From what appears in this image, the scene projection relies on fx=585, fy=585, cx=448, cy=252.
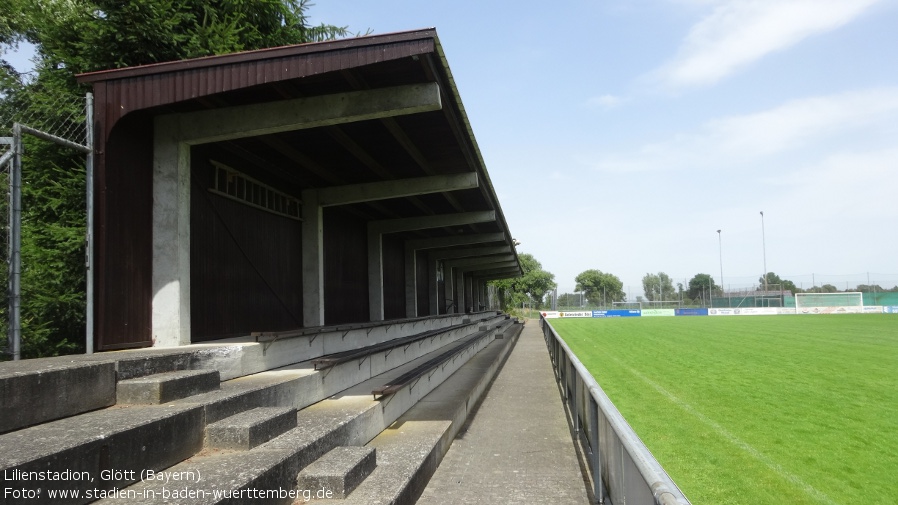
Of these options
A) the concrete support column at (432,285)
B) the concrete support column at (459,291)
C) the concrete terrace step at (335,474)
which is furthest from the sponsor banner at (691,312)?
the concrete terrace step at (335,474)

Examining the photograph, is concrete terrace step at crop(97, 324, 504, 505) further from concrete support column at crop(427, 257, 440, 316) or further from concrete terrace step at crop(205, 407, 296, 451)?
concrete support column at crop(427, 257, 440, 316)

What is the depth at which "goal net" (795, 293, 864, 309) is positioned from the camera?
199ft

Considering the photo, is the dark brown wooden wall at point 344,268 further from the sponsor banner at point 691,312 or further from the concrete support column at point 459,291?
the sponsor banner at point 691,312

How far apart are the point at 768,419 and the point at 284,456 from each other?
8295 mm

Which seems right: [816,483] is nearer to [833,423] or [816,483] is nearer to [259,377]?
[833,423]

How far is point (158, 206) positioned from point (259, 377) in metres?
2.66

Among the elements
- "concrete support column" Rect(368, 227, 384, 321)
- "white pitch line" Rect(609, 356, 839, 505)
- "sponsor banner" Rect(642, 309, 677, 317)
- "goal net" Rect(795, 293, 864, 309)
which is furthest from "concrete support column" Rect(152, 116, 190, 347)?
"goal net" Rect(795, 293, 864, 309)

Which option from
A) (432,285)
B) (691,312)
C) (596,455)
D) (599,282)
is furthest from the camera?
(599,282)

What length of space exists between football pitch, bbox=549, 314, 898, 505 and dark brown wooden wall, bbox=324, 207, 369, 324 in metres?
7.01

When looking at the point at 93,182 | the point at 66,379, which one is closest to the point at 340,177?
the point at 93,182

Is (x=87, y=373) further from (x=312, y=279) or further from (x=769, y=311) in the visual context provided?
(x=769, y=311)

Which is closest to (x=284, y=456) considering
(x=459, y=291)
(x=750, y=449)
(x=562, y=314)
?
(x=750, y=449)

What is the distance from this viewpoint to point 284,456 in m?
4.09

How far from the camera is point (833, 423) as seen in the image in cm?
901
